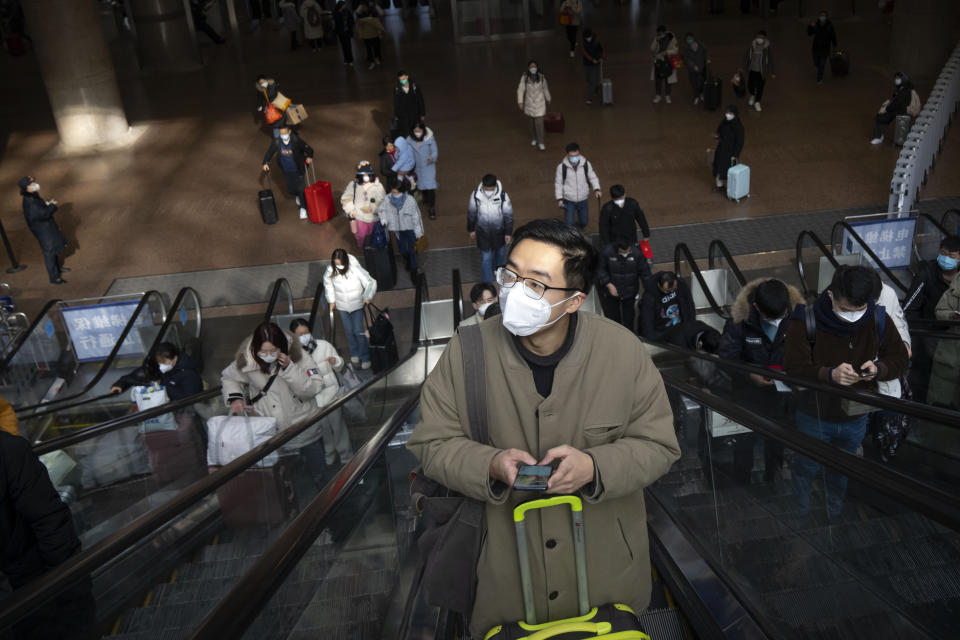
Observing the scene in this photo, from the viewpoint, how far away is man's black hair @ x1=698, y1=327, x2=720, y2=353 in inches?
299

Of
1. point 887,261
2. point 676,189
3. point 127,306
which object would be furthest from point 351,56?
point 887,261

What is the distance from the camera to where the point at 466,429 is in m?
2.49

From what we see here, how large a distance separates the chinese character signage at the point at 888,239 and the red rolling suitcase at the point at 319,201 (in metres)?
7.28

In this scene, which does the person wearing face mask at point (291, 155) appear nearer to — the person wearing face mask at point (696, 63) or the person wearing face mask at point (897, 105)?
the person wearing face mask at point (696, 63)

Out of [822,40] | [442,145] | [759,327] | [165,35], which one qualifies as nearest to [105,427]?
[759,327]

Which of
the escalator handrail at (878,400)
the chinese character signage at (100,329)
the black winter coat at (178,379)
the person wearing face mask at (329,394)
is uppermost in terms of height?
the escalator handrail at (878,400)

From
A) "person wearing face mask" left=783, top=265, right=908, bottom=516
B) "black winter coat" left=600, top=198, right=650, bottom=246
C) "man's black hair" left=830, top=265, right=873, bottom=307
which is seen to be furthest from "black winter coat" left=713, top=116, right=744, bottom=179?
"man's black hair" left=830, top=265, right=873, bottom=307

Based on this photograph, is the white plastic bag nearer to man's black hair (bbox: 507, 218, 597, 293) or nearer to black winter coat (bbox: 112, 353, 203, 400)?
black winter coat (bbox: 112, 353, 203, 400)

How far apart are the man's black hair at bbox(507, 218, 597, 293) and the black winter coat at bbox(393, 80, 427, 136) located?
1207 centimetres

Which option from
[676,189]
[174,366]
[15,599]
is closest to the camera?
[15,599]

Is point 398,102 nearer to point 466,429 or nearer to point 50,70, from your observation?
point 50,70

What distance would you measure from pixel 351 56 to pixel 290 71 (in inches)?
59.3

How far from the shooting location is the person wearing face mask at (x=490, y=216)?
10.2 meters

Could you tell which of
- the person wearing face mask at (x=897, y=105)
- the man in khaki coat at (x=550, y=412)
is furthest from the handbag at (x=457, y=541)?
the person wearing face mask at (x=897, y=105)
